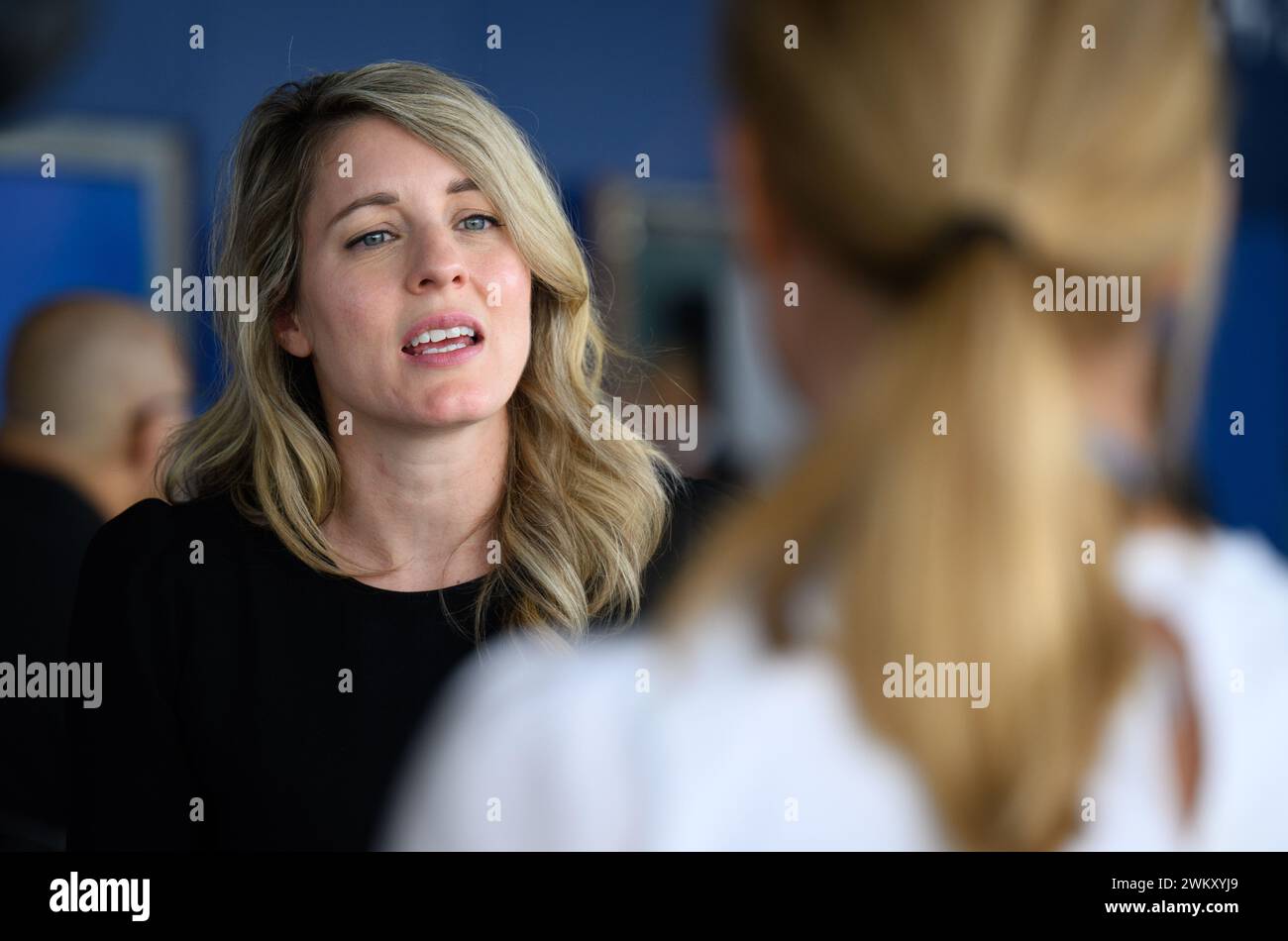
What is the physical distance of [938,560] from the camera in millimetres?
922

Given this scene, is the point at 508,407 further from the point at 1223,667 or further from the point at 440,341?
the point at 1223,667

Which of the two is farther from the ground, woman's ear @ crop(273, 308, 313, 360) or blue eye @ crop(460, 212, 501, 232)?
blue eye @ crop(460, 212, 501, 232)

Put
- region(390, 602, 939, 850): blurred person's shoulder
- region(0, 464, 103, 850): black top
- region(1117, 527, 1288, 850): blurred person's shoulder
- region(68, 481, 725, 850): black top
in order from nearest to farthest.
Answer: region(390, 602, 939, 850): blurred person's shoulder → region(1117, 527, 1288, 850): blurred person's shoulder → region(68, 481, 725, 850): black top → region(0, 464, 103, 850): black top

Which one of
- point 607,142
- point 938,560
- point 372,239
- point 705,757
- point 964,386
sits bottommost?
point 705,757

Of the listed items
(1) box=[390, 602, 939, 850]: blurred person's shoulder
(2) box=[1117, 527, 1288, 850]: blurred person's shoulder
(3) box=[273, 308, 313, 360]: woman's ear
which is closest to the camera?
(1) box=[390, 602, 939, 850]: blurred person's shoulder

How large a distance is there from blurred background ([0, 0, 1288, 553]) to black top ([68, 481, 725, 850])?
0.38 metres

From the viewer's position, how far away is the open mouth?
1.44m

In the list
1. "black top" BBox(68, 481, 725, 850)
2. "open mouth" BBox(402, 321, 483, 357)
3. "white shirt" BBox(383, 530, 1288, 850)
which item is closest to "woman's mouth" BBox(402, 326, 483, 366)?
"open mouth" BBox(402, 321, 483, 357)

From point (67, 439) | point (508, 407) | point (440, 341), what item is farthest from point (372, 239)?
point (67, 439)

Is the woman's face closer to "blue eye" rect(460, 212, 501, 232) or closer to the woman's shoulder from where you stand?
"blue eye" rect(460, 212, 501, 232)

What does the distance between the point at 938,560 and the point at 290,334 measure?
93 cm

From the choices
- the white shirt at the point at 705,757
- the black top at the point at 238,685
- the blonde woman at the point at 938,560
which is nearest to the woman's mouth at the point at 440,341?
the black top at the point at 238,685

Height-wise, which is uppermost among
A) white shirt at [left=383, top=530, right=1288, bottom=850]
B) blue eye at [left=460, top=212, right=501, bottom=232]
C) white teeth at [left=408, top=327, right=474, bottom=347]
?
blue eye at [left=460, top=212, right=501, bottom=232]
